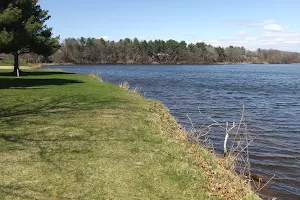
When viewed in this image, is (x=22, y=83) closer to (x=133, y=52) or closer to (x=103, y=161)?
(x=103, y=161)

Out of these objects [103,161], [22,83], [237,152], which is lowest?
[237,152]

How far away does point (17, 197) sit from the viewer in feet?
21.1

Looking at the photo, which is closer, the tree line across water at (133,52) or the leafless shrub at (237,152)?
the leafless shrub at (237,152)

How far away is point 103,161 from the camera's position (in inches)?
333

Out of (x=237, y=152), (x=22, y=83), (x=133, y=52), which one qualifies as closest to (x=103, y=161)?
(x=237, y=152)

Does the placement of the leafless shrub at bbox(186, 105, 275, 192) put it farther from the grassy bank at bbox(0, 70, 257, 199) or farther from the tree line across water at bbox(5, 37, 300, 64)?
the tree line across water at bbox(5, 37, 300, 64)

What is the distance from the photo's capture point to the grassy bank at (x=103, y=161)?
273 inches

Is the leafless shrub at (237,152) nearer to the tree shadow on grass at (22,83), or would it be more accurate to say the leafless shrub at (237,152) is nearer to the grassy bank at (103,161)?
the grassy bank at (103,161)

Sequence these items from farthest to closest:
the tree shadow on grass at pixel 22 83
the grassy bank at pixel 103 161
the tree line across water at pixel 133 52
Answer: the tree line across water at pixel 133 52, the tree shadow on grass at pixel 22 83, the grassy bank at pixel 103 161

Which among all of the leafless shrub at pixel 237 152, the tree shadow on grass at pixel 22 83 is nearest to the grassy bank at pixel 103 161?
the leafless shrub at pixel 237 152

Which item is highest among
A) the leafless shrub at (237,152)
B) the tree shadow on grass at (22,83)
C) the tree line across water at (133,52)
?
the tree line across water at (133,52)

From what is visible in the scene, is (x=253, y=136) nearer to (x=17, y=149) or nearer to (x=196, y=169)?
(x=196, y=169)

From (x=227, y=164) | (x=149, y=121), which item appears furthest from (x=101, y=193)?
(x=149, y=121)

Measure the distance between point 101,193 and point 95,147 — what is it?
2.91 meters
